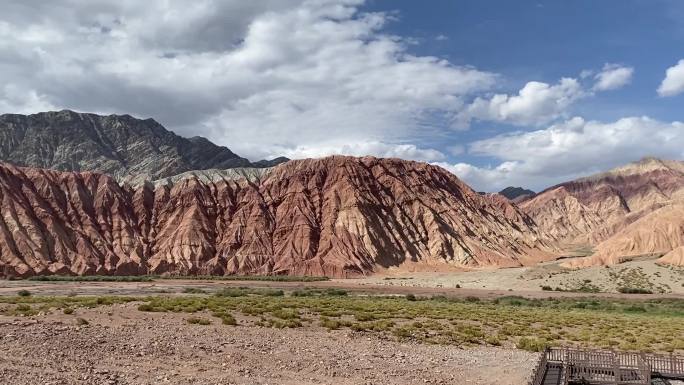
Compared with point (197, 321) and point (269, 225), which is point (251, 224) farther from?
point (197, 321)

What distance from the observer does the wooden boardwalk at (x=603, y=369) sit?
20000mm

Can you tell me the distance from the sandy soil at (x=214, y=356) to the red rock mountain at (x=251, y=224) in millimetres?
103700

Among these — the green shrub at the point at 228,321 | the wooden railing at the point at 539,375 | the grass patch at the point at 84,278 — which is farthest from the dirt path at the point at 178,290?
the wooden railing at the point at 539,375

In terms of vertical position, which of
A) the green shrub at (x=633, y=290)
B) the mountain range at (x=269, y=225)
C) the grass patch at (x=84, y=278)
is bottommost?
the green shrub at (x=633, y=290)

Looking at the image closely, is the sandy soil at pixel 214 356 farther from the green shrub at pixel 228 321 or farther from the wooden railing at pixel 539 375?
the wooden railing at pixel 539 375

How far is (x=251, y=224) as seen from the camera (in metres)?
149

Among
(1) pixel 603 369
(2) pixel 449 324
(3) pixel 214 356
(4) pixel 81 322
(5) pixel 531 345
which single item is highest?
(4) pixel 81 322

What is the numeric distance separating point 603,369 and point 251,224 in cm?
13173

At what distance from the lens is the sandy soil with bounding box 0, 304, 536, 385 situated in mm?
19064

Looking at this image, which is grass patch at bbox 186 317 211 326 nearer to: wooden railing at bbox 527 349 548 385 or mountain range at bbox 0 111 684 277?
wooden railing at bbox 527 349 548 385

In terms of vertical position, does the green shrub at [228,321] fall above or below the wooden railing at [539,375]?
above

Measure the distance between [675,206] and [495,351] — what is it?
12890cm

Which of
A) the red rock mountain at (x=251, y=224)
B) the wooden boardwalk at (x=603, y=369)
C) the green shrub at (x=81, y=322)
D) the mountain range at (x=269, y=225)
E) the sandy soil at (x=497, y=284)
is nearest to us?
the wooden boardwalk at (x=603, y=369)

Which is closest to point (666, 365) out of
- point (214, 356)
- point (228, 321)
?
point (214, 356)
